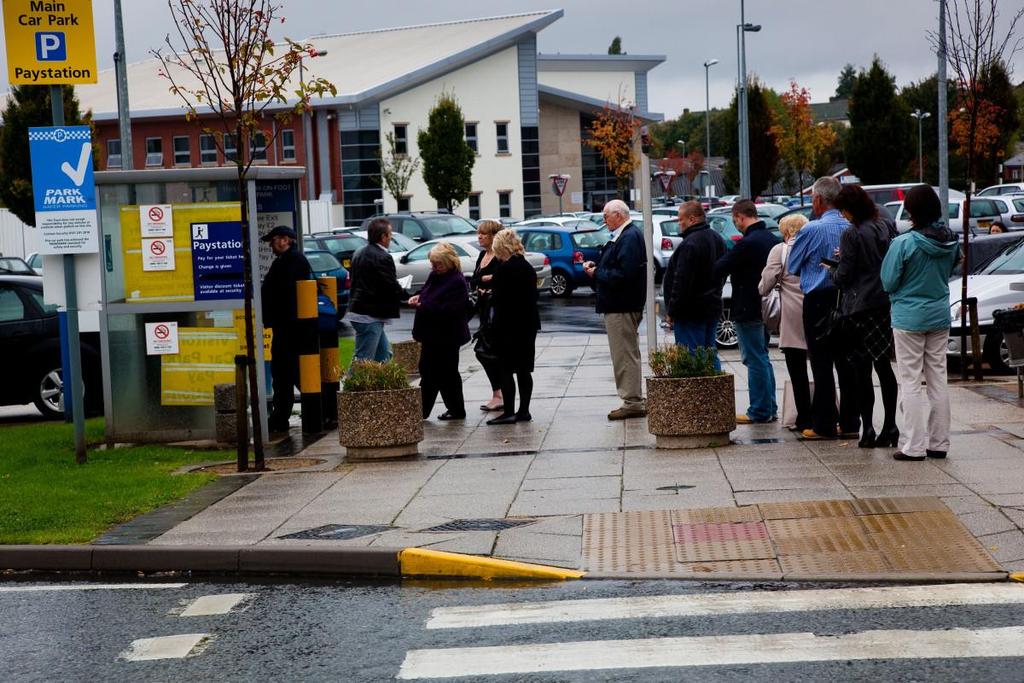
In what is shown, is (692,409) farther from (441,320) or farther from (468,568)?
(468,568)

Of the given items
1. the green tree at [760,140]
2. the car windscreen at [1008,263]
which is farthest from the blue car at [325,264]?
the green tree at [760,140]

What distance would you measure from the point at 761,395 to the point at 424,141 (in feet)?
179

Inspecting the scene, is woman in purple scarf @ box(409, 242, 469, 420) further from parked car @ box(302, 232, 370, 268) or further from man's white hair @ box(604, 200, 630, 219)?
parked car @ box(302, 232, 370, 268)

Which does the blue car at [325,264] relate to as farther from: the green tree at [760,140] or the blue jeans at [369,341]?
the green tree at [760,140]

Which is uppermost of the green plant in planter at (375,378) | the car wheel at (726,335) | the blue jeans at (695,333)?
the blue jeans at (695,333)

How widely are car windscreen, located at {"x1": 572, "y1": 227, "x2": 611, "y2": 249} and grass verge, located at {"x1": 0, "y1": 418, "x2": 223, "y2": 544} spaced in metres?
22.0

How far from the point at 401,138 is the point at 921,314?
207 ft

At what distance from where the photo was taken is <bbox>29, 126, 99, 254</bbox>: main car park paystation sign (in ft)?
40.8

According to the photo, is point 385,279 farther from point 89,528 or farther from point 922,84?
point 922,84

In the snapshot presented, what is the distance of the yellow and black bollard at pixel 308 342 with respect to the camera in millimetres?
13664

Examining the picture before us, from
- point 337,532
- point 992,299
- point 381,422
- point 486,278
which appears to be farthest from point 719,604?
point 992,299

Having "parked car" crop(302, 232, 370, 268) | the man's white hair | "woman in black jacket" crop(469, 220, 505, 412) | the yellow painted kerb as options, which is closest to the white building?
"parked car" crop(302, 232, 370, 268)

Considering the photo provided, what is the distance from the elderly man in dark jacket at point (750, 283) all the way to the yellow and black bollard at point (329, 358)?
3.94 m

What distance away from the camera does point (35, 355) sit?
16344mm
